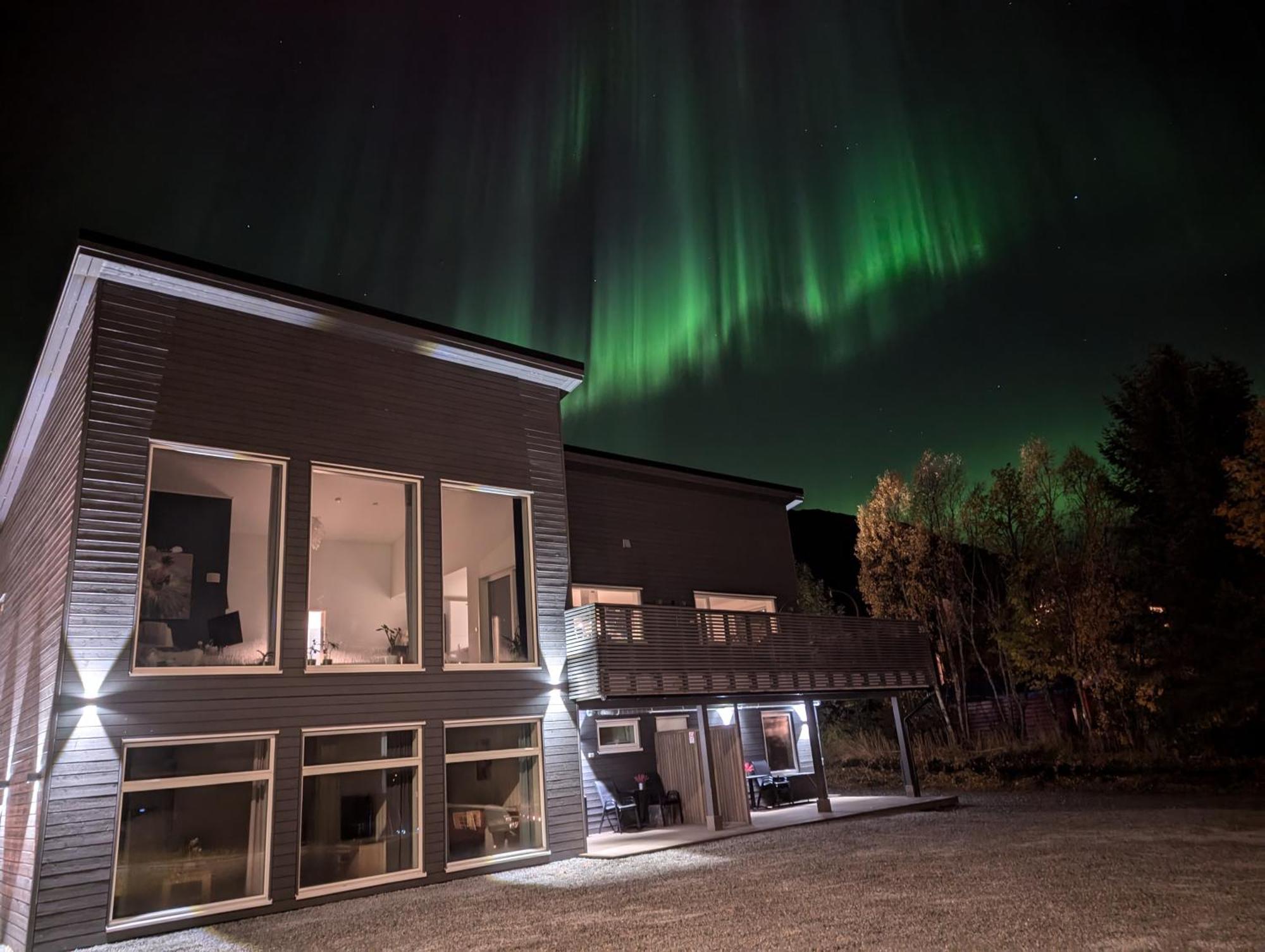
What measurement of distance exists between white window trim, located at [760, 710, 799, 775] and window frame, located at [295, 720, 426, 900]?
8.76 meters

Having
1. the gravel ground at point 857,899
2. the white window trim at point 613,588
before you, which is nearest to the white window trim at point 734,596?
the white window trim at point 613,588

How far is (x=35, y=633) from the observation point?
1001 cm

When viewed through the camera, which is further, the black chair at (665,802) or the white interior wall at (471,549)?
the black chair at (665,802)

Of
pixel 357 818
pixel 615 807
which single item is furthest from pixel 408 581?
pixel 615 807

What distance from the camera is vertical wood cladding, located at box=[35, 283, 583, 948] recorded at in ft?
26.7

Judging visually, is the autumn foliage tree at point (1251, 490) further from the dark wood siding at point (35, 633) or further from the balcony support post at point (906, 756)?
the dark wood siding at point (35, 633)

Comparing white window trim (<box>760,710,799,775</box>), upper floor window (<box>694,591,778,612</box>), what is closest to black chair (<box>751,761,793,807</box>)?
white window trim (<box>760,710,799,775</box>)

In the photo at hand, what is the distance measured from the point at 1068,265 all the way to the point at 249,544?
29.1 metres

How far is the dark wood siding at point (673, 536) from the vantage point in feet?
51.2

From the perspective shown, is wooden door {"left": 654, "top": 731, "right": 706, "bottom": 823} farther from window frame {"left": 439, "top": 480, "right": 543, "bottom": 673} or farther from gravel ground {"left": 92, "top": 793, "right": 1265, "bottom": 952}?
window frame {"left": 439, "top": 480, "right": 543, "bottom": 673}

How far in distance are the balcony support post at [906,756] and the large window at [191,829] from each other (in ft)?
39.2

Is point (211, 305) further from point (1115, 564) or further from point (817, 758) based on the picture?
point (1115, 564)

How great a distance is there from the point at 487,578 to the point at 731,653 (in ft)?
14.6

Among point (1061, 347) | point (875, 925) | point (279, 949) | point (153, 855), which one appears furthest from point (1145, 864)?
point (1061, 347)
